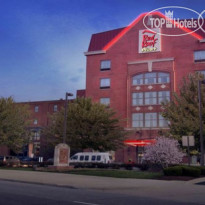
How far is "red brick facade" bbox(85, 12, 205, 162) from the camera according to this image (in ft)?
168

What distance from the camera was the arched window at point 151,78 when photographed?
52.2 m

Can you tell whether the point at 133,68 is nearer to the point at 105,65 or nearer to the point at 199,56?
the point at 105,65

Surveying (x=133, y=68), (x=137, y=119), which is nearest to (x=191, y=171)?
(x=137, y=119)

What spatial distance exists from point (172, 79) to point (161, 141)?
87.7ft

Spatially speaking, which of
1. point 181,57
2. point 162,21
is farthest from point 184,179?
point 162,21

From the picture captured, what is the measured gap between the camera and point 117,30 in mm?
58188

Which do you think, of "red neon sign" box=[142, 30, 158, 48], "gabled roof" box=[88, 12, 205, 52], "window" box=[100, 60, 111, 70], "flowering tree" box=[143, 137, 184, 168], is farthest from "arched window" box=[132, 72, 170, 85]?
"flowering tree" box=[143, 137, 184, 168]

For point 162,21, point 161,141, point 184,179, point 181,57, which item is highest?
point 162,21

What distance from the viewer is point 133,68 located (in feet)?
178

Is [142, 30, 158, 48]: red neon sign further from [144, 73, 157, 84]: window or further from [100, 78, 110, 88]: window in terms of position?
[100, 78, 110, 88]: window

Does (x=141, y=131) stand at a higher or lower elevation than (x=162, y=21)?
lower

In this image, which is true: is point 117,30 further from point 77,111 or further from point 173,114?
point 173,114

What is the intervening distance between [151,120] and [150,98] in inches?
147

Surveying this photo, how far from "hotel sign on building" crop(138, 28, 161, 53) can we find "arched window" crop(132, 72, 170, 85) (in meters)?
4.07
